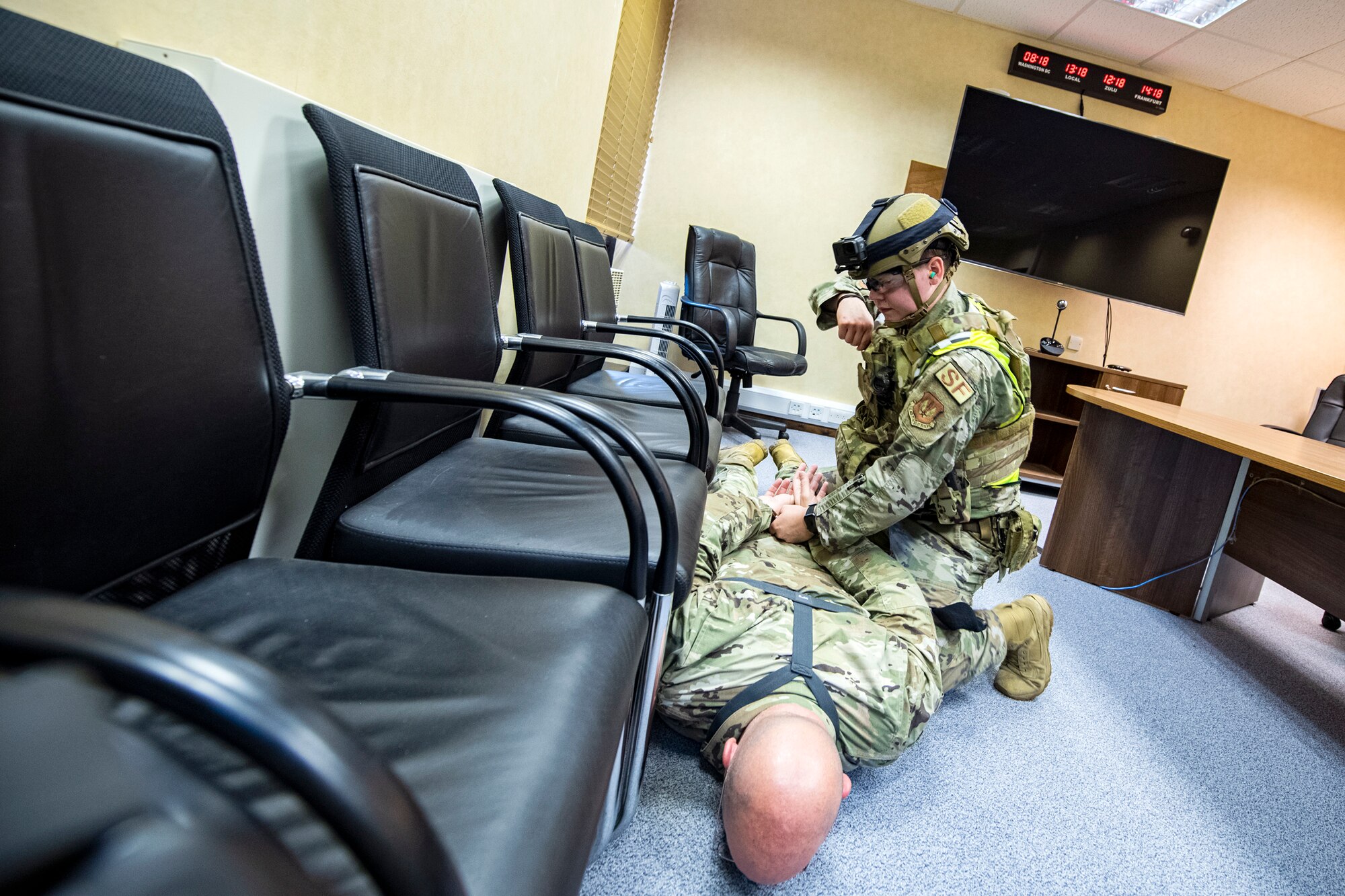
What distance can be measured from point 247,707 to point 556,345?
42.0 inches

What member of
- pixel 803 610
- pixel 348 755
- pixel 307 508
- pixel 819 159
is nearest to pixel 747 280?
pixel 819 159

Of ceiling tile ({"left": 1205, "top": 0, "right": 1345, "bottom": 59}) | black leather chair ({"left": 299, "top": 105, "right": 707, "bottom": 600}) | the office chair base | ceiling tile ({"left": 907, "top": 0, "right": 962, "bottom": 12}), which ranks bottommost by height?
the office chair base

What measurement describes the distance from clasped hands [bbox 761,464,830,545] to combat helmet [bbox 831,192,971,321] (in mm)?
549

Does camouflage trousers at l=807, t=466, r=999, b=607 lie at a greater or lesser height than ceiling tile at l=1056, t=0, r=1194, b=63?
lesser

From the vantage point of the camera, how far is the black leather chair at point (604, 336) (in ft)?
5.83

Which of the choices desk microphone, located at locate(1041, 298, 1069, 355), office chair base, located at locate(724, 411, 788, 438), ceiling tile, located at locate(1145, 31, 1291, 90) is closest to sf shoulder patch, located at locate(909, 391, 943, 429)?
office chair base, located at locate(724, 411, 788, 438)

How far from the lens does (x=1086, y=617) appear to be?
6.77 ft

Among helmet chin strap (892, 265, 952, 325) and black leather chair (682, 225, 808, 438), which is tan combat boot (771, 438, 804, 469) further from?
helmet chin strap (892, 265, 952, 325)

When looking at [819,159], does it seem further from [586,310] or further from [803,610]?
[803,610]

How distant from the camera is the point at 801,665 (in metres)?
1.06

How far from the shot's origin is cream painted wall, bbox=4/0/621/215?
2.38 ft

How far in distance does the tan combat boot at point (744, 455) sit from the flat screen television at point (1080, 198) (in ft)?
7.24

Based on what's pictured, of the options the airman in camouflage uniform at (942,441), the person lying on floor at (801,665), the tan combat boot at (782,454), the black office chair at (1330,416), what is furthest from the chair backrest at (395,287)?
the black office chair at (1330,416)

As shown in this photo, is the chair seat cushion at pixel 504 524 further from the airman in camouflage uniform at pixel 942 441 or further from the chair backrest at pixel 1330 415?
the chair backrest at pixel 1330 415
